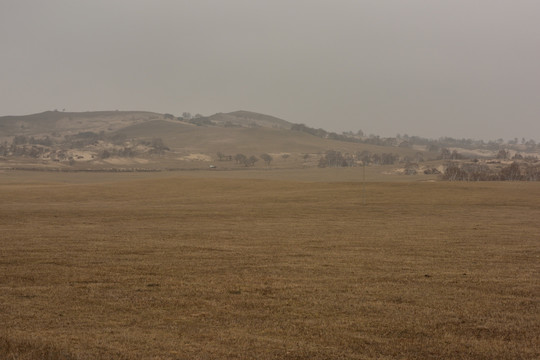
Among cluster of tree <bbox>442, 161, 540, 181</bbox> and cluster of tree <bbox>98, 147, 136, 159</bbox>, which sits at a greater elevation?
cluster of tree <bbox>98, 147, 136, 159</bbox>

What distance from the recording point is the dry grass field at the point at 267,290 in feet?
33.1

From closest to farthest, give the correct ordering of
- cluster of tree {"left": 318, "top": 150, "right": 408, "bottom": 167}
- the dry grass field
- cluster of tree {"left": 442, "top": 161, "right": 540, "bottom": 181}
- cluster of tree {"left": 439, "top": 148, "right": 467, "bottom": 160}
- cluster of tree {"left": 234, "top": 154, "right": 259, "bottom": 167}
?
the dry grass field
cluster of tree {"left": 442, "top": 161, "right": 540, "bottom": 181}
cluster of tree {"left": 439, "top": 148, "right": 467, "bottom": 160}
cluster of tree {"left": 234, "top": 154, "right": 259, "bottom": 167}
cluster of tree {"left": 318, "top": 150, "right": 408, "bottom": 167}

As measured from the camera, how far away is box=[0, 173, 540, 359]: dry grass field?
10.1 metres

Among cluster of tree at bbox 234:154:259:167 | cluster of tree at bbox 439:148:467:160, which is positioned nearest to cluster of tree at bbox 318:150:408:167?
cluster of tree at bbox 439:148:467:160

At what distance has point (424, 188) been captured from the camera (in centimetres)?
6725

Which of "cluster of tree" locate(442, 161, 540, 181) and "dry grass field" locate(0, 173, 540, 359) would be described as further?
"cluster of tree" locate(442, 161, 540, 181)

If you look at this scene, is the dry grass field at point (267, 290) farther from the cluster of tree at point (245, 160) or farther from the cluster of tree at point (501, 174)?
the cluster of tree at point (245, 160)

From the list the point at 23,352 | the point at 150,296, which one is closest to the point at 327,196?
the point at 150,296

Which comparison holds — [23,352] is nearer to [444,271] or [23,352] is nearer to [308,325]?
[308,325]

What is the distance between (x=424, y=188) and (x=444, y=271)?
51.9 metres

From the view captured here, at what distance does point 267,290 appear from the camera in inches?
565

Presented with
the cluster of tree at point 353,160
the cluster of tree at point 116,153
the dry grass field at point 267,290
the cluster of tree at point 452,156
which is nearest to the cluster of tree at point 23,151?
the cluster of tree at point 116,153

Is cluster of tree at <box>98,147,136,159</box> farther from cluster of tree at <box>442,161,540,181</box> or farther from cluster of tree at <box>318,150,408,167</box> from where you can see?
cluster of tree at <box>442,161,540,181</box>

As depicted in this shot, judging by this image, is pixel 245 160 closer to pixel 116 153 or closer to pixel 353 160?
pixel 353 160
